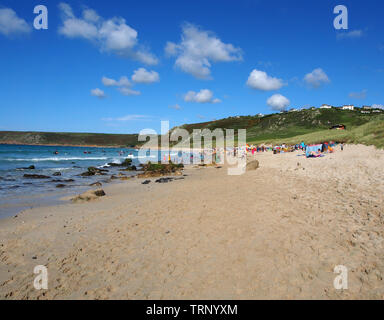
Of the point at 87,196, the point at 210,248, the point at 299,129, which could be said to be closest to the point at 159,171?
the point at 87,196

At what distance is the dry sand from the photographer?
16.0 feet

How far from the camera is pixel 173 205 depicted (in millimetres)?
11625

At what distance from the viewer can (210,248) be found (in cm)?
664

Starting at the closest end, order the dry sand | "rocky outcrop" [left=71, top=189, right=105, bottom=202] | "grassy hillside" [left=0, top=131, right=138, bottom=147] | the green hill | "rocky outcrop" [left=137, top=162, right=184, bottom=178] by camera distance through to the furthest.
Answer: the dry sand
"rocky outcrop" [left=71, top=189, right=105, bottom=202]
"rocky outcrop" [left=137, top=162, right=184, bottom=178]
the green hill
"grassy hillside" [left=0, top=131, right=138, bottom=147]

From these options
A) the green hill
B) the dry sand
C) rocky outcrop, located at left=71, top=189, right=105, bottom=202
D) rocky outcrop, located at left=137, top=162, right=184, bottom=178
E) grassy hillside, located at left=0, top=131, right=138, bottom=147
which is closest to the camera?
the dry sand

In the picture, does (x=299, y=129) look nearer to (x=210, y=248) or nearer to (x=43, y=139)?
(x=210, y=248)

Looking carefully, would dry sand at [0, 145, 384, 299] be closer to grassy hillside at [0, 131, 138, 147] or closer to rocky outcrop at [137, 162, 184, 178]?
rocky outcrop at [137, 162, 184, 178]

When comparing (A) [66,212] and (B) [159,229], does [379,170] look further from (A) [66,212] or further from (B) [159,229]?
(A) [66,212]

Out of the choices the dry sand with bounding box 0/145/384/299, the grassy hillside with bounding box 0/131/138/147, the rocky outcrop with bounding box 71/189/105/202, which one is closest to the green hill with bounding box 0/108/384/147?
the grassy hillside with bounding box 0/131/138/147

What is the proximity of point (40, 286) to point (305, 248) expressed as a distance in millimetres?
6752
